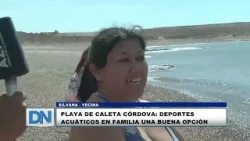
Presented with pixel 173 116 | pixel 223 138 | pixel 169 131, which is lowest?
pixel 223 138

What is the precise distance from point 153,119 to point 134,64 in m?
0.27

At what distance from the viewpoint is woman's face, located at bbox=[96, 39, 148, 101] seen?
204 centimetres

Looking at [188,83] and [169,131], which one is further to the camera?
[188,83]

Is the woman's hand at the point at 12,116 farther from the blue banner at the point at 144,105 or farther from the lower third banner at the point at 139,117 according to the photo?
the blue banner at the point at 144,105

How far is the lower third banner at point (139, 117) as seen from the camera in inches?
79.4

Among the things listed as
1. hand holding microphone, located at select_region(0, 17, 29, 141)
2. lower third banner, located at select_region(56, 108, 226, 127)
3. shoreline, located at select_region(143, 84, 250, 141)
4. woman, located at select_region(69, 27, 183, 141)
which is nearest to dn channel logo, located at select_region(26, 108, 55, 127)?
lower third banner, located at select_region(56, 108, 226, 127)

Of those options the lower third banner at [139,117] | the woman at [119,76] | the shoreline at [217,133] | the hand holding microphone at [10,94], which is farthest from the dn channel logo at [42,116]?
the shoreline at [217,133]

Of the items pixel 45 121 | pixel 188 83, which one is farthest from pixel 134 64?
pixel 188 83

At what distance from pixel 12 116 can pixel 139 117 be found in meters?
0.86

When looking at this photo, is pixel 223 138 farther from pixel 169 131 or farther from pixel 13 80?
pixel 13 80

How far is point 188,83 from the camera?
2005cm

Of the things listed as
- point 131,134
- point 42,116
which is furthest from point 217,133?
point 131,134

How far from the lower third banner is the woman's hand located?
2.24 feet

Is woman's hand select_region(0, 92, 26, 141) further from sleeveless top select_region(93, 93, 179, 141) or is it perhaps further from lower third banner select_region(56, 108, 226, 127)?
sleeveless top select_region(93, 93, 179, 141)
